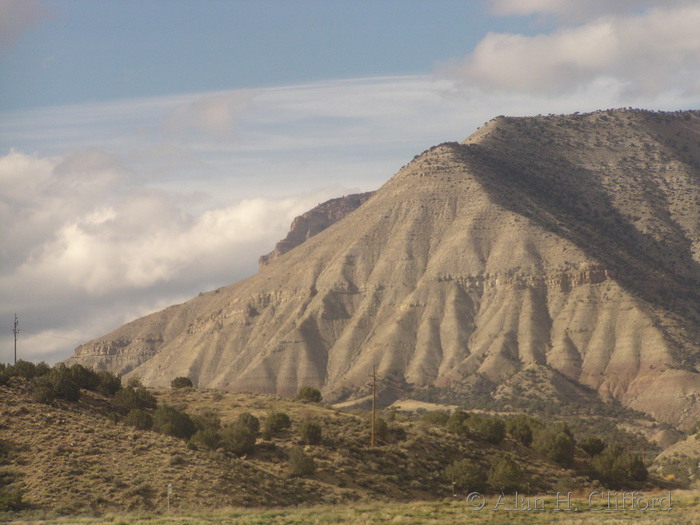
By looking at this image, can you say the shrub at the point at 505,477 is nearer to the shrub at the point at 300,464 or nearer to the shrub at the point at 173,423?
the shrub at the point at 300,464

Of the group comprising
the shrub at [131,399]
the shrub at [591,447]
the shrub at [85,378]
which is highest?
the shrub at [85,378]

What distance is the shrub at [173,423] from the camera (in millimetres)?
67625

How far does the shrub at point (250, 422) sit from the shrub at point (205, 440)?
2.78m

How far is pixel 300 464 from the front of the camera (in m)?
63.1

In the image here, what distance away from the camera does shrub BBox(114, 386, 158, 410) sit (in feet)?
238

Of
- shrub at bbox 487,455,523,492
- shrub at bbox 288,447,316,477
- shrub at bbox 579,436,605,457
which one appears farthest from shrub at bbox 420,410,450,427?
shrub at bbox 288,447,316,477

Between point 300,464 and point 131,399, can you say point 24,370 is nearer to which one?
point 131,399

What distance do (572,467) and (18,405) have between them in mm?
39056

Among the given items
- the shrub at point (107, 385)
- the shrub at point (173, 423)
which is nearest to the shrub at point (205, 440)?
the shrub at point (173, 423)

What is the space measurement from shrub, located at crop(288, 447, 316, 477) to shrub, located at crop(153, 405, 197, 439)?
25.9 feet

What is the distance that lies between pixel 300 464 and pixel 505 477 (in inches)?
Answer: 559

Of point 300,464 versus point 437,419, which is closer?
point 300,464

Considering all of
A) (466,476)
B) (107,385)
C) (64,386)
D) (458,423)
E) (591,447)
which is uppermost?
(64,386)

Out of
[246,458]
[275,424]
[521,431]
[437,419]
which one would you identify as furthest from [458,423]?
[246,458]
